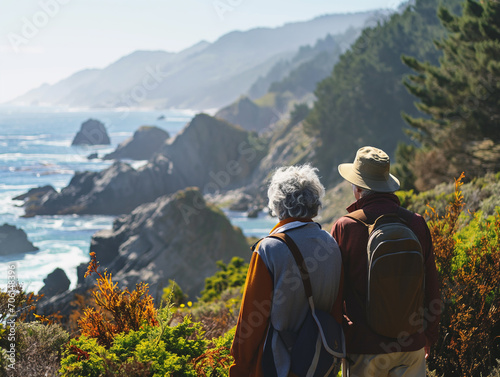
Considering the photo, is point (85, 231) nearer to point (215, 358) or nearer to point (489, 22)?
point (489, 22)

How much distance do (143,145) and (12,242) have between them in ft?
282

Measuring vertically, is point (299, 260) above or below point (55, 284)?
above

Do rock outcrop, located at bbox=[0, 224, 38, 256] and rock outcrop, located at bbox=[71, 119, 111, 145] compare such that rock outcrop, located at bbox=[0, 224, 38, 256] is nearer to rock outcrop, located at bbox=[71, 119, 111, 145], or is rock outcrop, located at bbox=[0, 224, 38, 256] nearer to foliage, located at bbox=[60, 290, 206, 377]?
foliage, located at bbox=[60, 290, 206, 377]

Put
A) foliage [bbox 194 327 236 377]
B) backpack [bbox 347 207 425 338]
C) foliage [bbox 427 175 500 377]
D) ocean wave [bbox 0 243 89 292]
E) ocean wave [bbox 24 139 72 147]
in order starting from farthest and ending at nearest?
ocean wave [bbox 24 139 72 147], ocean wave [bbox 0 243 89 292], foliage [bbox 427 175 500 377], foliage [bbox 194 327 236 377], backpack [bbox 347 207 425 338]

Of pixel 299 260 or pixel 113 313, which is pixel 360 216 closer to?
pixel 299 260

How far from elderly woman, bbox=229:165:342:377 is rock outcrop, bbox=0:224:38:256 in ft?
137

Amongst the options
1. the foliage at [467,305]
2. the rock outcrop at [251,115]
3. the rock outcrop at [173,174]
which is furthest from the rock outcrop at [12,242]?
the rock outcrop at [251,115]

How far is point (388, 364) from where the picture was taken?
11.0 ft

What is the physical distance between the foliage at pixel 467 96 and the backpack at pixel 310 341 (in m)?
16.6

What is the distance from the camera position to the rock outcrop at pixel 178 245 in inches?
1190

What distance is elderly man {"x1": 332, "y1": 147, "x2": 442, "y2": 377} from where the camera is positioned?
3240 mm

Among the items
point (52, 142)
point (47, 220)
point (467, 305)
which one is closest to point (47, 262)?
point (47, 220)

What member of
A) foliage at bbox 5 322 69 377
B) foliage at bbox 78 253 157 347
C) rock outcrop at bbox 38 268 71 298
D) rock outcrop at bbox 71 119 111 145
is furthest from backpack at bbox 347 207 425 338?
rock outcrop at bbox 71 119 111 145

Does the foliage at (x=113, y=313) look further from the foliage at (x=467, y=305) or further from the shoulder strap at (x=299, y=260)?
the foliage at (x=467, y=305)
